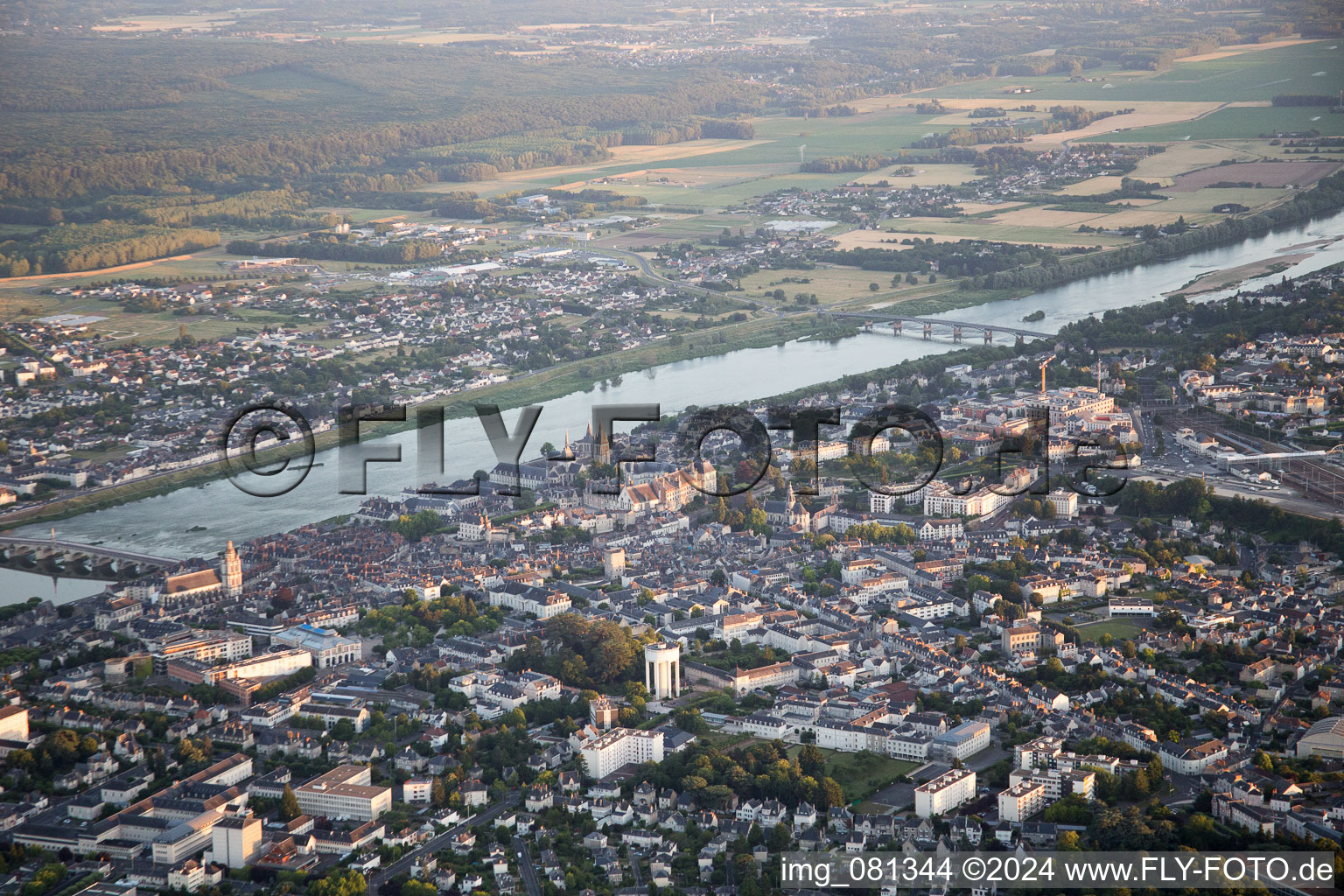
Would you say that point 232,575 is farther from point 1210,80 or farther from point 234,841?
point 1210,80

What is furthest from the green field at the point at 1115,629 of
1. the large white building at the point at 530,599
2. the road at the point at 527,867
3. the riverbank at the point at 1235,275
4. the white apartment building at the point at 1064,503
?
the riverbank at the point at 1235,275

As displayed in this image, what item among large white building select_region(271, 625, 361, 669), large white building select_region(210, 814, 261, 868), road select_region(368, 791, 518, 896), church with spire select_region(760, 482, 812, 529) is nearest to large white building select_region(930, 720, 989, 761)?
road select_region(368, 791, 518, 896)

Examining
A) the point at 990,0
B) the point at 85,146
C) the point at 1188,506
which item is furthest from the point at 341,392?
the point at 990,0

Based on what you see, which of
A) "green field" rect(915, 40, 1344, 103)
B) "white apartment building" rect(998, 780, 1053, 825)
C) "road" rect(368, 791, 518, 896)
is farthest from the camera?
"green field" rect(915, 40, 1344, 103)

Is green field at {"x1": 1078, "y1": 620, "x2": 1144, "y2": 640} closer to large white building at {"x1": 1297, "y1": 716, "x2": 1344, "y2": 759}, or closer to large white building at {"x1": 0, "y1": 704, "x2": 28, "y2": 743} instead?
large white building at {"x1": 1297, "y1": 716, "x2": 1344, "y2": 759}

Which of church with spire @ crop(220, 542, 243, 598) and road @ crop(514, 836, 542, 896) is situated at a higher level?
church with spire @ crop(220, 542, 243, 598)

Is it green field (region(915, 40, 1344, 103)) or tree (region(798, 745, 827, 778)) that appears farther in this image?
green field (region(915, 40, 1344, 103))

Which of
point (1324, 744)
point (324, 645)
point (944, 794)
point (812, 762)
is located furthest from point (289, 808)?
point (1324, 744)

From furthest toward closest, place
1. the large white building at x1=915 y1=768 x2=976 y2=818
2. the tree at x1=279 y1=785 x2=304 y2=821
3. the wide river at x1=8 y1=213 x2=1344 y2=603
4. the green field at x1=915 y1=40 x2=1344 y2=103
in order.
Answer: the green field at x1=915 y1=40 x2=1344 y2=103 → the wide river at x1=8 y1=213 x2=1344 y2=603 → the tree at x1=279 y1=785 x2=304 y2=821 → the large white building at x1=915 y1=768 x2=976 y2=818
